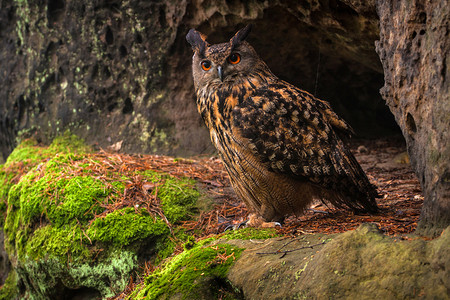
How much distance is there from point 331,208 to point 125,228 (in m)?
1.80

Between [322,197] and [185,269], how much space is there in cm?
125

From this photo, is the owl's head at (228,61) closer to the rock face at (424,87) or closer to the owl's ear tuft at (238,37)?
the owl's ear tuft at (238,37)

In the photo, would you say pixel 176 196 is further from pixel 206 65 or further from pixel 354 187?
pixel 354 187

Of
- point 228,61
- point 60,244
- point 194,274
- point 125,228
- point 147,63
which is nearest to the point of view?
point 194,274

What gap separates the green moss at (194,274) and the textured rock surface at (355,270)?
0.15m

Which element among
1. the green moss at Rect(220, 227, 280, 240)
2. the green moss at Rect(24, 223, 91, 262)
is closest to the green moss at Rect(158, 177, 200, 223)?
the green moss at Rect(24, 223, 91, 262)

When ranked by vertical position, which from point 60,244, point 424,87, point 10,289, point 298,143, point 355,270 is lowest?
point 10,289

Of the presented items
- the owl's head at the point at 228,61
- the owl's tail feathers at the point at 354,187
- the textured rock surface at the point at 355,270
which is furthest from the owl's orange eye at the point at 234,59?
the textured rock surface at the point at 355,270

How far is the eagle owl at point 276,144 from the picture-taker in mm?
3145

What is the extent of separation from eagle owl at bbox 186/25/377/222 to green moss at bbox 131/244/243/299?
708 mm

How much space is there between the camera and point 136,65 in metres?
6.18

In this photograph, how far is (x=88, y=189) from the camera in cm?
411


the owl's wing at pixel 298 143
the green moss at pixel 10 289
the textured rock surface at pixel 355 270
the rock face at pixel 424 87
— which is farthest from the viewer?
the green moss at pixel 10 289

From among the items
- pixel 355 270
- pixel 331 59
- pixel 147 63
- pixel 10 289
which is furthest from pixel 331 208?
pixel 10 289
